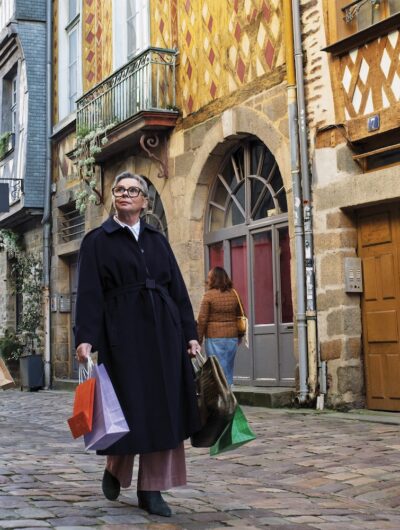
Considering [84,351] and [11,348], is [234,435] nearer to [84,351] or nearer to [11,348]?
[84,351]

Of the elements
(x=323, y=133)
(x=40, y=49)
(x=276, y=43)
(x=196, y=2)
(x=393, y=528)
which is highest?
(x=40, y=49)

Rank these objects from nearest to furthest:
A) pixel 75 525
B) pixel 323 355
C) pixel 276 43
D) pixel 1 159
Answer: pixel 75 525 → pixel 323 355 → pixel 276 43 → pixel 1 159

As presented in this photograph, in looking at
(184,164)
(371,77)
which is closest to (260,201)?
(184,164)

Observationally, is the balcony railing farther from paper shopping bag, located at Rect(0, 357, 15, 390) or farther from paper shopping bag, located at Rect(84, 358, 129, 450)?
paper shopping bag, located at Rect(84, 358, 129, 450)

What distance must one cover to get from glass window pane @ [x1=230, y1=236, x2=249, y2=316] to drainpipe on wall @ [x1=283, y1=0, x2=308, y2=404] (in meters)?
1.98

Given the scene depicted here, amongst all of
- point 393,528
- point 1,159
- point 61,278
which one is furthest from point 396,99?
point 1,159

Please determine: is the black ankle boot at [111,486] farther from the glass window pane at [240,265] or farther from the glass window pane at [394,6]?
the glass window pane at [240,265]

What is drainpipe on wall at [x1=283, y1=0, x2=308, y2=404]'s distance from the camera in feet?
31.7

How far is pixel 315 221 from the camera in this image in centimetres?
977

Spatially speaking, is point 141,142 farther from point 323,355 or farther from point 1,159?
point 1,159

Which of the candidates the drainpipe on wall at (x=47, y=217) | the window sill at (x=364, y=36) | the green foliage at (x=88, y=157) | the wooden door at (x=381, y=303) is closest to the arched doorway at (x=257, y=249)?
the wooden door at (x=381, y=303)

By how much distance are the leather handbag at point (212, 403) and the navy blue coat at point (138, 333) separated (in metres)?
0.05

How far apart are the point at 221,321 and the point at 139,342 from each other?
5.43 metres

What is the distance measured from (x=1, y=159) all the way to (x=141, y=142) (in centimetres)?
769
